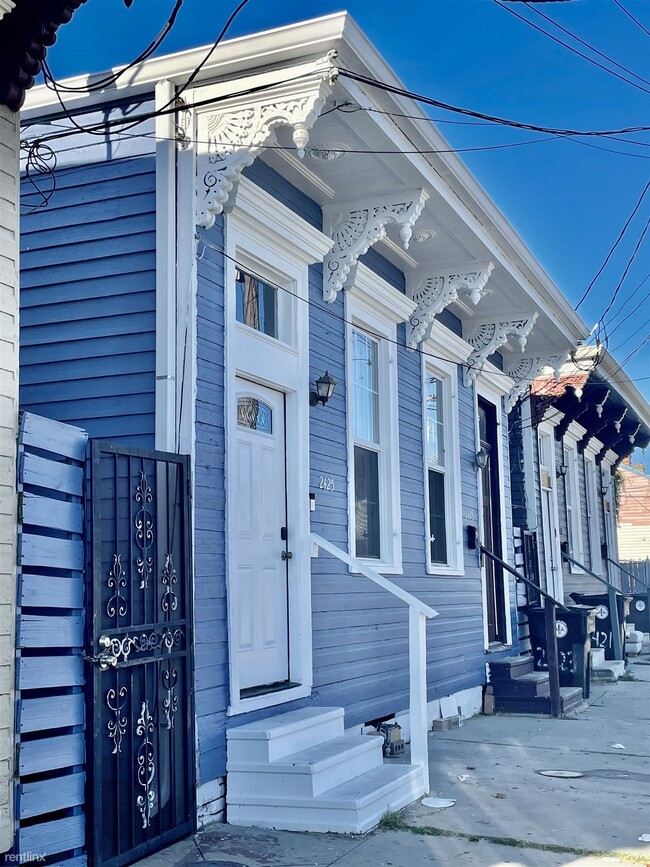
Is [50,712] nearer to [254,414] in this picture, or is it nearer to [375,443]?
[254,414]

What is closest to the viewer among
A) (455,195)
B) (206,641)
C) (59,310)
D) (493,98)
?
(206,641)

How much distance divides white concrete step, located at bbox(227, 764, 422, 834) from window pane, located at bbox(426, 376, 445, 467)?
464 centimetres

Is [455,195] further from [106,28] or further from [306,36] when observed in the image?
[106,28]

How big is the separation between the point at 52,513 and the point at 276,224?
2942 millimetres

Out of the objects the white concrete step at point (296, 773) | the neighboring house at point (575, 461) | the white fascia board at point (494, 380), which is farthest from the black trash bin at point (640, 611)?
the white concrete step at point (296, 773)

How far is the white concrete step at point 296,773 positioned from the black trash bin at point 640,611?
540 inches

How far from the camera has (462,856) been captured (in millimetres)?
4688

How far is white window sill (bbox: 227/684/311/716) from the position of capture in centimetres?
552

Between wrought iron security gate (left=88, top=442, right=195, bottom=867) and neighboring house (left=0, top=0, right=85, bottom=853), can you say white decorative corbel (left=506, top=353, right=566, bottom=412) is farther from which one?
neighboring house (left=0, top=0, right=85, bottom=853)

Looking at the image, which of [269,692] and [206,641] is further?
[269,692]

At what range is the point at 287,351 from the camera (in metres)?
6.65

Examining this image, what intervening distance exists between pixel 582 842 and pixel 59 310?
4287 mm

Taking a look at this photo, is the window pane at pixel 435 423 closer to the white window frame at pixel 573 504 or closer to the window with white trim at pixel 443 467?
the window with white trim at pixel 443 467

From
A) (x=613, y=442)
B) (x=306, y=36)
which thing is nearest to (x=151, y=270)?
(x=306, y=36)
